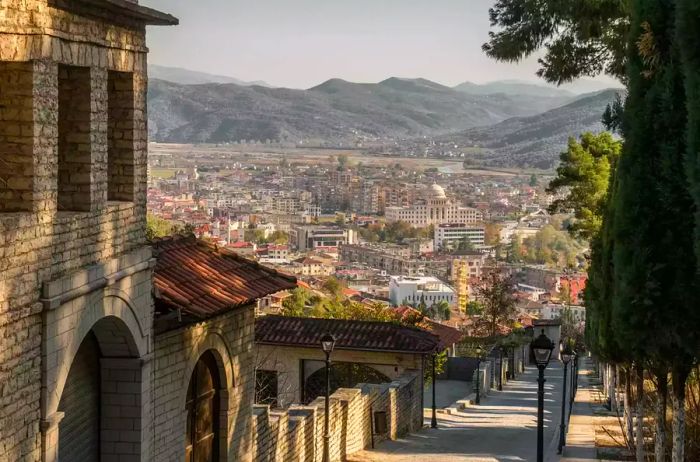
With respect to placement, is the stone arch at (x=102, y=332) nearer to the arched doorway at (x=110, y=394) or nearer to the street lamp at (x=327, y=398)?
the arched doorway at (x=110, y=394)

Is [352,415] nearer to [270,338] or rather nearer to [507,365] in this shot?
[270,338]

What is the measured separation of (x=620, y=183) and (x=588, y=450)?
8.98 meters

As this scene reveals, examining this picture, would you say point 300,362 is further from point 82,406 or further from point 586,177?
point 82,406

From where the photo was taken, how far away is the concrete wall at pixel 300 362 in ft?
78.3

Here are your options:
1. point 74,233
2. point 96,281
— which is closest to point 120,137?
point 74,233

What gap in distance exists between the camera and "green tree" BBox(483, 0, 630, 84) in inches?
786

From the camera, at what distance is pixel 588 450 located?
18.4m

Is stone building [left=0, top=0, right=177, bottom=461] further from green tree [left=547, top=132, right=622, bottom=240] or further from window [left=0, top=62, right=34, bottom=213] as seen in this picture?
green tree [left=547, top=132, right=622, bottom=240]

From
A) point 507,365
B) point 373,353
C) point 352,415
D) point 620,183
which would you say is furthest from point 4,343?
point 507,365

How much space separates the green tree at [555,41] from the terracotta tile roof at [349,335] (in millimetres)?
6301

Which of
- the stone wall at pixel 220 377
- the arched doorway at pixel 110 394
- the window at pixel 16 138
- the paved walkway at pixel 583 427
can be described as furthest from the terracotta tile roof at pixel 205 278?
the paved walkway at pixel 583 427

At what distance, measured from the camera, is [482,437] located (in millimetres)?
22188

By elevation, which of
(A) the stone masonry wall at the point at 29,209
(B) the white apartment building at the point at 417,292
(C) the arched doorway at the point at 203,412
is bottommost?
(B) the white apartment building at the point at 417,292

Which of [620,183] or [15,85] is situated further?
[620,183]
